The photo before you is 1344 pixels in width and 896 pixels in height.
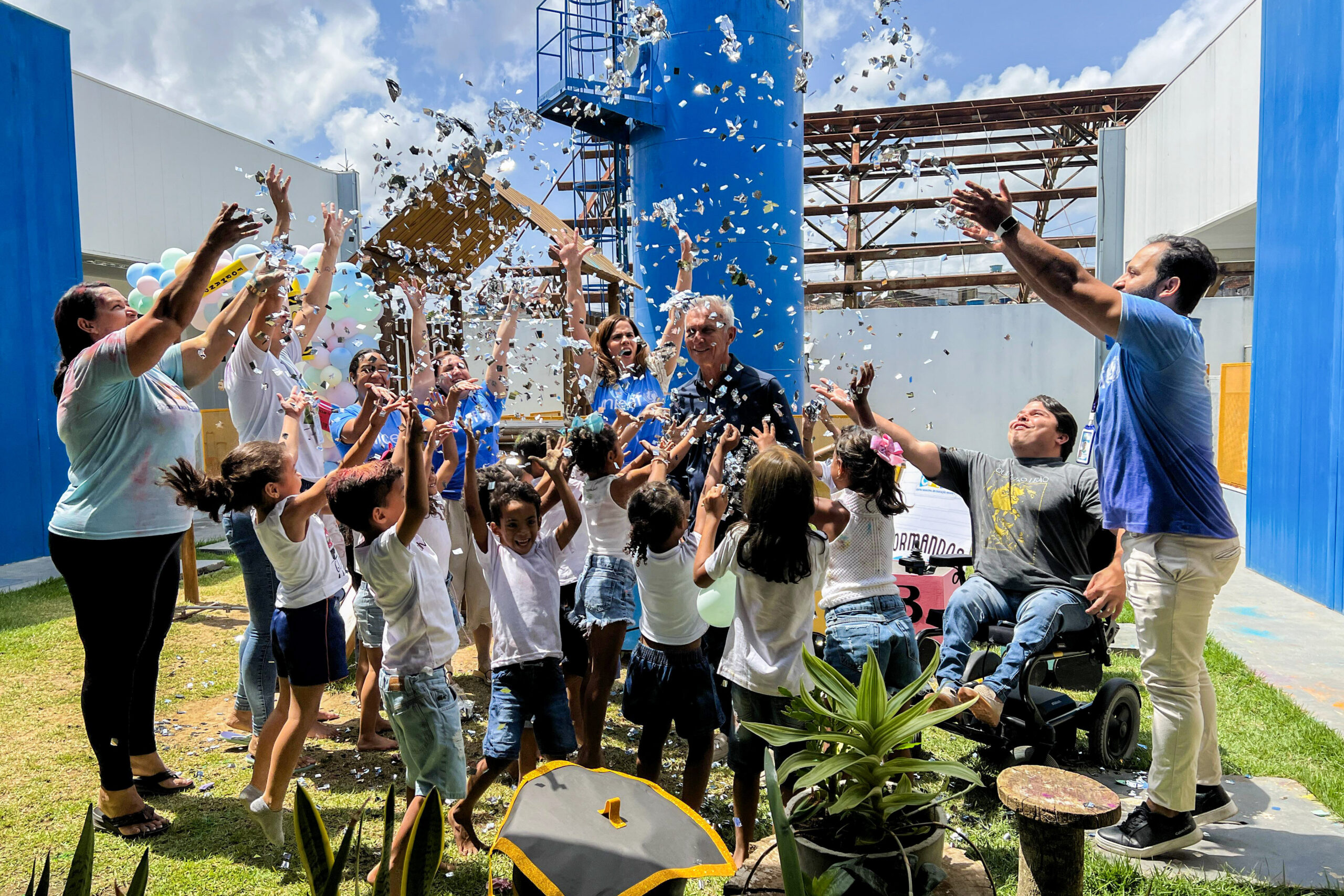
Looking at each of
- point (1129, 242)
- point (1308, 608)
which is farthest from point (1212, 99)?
point (1308, 608)

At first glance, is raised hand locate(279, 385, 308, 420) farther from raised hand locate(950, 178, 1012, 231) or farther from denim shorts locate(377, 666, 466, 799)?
raised hand locate(950, 178, 1012, 231)

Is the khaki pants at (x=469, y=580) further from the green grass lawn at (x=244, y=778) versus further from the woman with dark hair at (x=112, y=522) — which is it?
the woman with dark hair at (x=112, y=522)

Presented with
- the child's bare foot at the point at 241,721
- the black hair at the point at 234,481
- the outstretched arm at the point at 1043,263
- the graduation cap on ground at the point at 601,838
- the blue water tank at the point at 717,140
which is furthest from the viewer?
the blue water tank at the point at 717,140

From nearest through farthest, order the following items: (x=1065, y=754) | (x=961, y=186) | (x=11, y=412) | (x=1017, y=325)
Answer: (x=961, y=186)
(x=1065, y=754)
(x=11, y=412)
(x=1017, y=325)

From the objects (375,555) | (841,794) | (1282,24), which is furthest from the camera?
(1282,24)

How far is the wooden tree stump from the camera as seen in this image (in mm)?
2184

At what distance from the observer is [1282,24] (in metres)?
7.14

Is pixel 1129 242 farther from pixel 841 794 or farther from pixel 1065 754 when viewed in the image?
pixel 841 794

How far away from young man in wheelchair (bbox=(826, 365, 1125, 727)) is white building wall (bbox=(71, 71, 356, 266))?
8371 millimetres

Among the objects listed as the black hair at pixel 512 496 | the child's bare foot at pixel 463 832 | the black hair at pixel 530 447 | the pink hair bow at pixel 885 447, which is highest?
the pink hair bow at pixel 885 447

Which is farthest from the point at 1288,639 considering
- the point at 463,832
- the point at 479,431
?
the point at 463,832

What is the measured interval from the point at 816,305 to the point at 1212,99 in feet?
25.5

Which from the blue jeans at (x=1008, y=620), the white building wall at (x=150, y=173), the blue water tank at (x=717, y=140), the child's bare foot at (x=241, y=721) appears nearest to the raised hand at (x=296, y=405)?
the child's bare foot at (x=241, y=721)

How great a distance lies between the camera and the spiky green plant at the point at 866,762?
1.89 meters
